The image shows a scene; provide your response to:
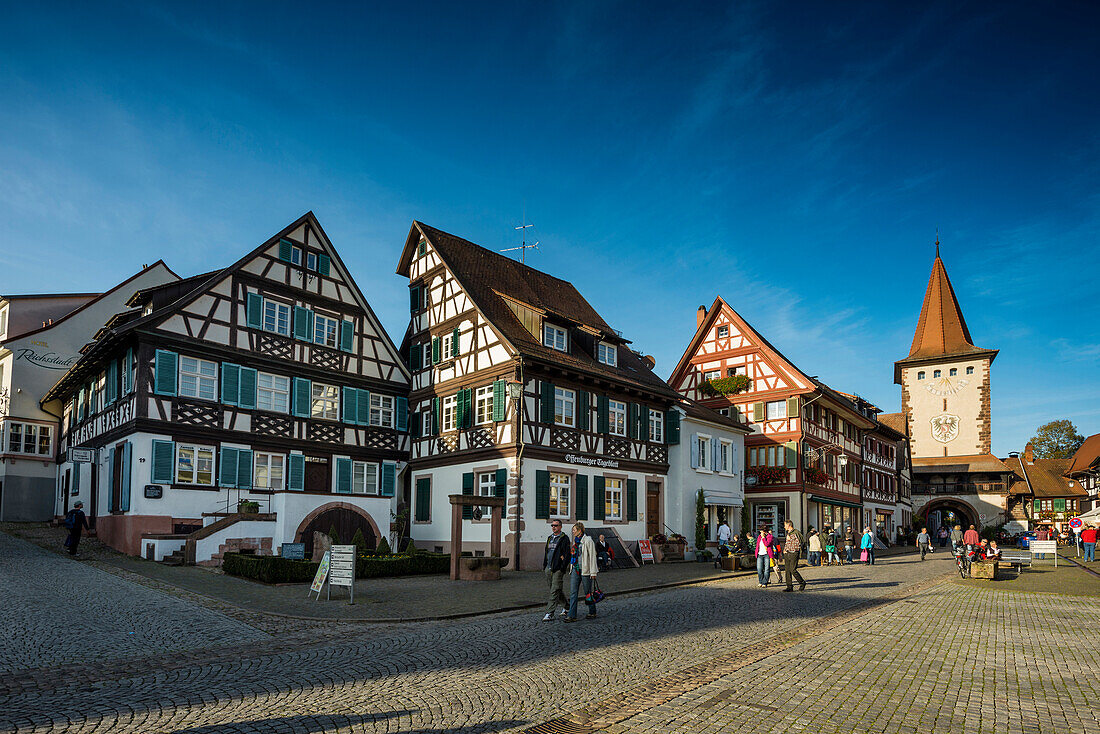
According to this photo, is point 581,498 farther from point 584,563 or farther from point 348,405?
point 584,563

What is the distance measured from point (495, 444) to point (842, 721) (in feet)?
69.2

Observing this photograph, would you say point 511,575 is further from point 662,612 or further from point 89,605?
point 89,605

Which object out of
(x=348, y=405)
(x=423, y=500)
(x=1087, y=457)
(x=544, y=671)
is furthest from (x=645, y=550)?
(x=1087, y=457)

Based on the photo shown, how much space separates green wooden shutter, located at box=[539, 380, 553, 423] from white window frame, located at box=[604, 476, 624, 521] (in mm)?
3778

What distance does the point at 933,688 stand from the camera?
9.23m

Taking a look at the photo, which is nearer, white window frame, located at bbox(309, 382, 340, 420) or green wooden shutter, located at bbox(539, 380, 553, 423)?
green wooden shutter, located at bbox(539, 380, 553, 423)

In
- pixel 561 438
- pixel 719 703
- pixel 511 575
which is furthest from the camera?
pixel 561 438

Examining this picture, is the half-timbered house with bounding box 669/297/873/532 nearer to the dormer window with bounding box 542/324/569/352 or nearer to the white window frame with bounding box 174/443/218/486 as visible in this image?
the dormer window with bounding box 542/324/569/352

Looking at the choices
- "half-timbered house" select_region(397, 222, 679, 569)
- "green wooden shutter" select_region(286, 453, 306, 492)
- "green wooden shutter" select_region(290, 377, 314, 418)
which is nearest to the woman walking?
"half-timbered house" select_region(397, 222, 679, 569)

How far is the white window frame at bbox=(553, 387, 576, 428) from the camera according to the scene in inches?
1142

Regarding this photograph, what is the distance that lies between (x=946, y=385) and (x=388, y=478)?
5531 centimetres

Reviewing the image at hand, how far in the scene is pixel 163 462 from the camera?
2481 centimetres

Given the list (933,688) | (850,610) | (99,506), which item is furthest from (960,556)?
(99,506)

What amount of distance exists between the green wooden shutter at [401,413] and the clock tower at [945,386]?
52.5m
